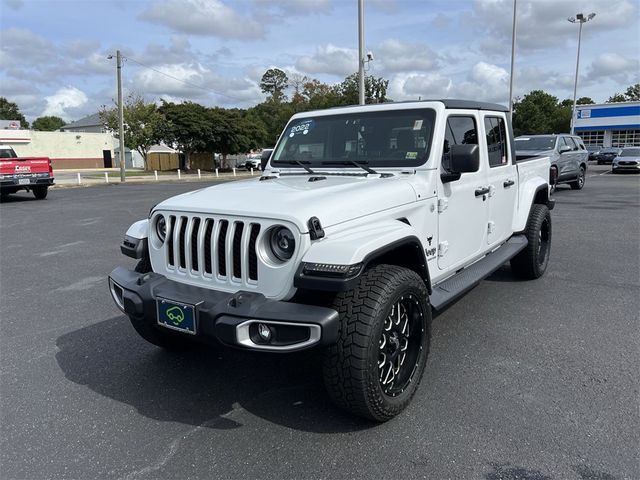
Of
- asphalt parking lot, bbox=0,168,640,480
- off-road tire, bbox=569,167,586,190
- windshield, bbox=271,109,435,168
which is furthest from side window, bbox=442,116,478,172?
off-road tire, bbox=569,167,586,190

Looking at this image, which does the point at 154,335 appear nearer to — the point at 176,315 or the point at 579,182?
the point at 176,315

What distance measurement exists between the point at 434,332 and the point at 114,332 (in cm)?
277

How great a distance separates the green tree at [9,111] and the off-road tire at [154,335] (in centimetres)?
11875

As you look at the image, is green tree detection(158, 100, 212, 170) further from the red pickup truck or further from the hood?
the hood

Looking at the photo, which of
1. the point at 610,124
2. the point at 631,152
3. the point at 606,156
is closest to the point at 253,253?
the point at 631,152

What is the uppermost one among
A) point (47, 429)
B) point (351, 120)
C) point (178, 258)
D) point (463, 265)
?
point (351, 120)

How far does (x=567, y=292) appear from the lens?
549cm

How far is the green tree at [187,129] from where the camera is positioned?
1678 inches

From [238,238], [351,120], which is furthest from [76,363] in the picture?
[351,120]

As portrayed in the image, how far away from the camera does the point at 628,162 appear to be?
79.4 ft

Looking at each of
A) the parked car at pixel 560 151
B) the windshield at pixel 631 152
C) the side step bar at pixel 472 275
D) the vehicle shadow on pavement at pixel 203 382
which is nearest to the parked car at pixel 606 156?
the windshield at pixel 631 152

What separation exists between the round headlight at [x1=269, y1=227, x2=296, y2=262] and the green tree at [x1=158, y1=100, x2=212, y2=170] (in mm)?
41868

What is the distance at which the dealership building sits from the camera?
53.8 meters

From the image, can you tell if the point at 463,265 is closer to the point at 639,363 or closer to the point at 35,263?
the point at 639,363
